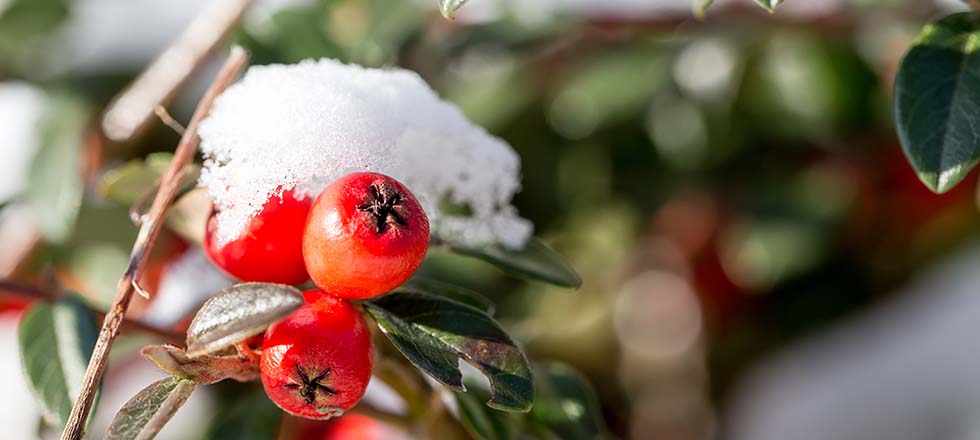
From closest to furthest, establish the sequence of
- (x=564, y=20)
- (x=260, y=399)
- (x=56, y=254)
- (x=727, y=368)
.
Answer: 1. (x=260, y=399)
2. (x=56, y=254)
3. (x=564, y=20)
4. (x=727, y=368)

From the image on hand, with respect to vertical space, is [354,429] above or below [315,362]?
below

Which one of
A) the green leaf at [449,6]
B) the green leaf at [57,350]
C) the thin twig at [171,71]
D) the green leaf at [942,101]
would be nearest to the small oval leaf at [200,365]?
the green leaf at [57,350]

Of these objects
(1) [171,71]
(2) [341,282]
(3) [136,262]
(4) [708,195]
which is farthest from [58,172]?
(4) [708,195]

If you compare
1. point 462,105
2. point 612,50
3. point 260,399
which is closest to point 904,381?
point 612,50

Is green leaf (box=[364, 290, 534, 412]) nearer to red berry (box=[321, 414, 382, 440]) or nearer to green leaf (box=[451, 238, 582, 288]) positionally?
green leaf (box=[451, 238, 582, 288])

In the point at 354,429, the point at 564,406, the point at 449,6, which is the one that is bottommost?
the point at 354,429

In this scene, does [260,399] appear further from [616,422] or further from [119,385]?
[616,422]

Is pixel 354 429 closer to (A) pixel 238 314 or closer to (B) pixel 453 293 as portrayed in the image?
(B) pixel 453 293

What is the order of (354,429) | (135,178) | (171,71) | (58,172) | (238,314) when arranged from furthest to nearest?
(58,172)
(171,71)
(354,429)
(135,178)
(238,314)

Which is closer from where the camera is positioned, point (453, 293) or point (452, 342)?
point (452, 342)
